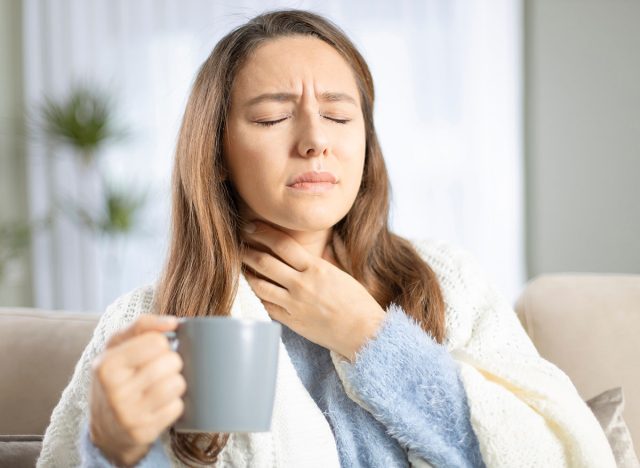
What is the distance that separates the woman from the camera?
4.02 feet

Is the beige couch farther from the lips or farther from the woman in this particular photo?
the lips

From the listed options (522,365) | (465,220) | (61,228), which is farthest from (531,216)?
(522,365)

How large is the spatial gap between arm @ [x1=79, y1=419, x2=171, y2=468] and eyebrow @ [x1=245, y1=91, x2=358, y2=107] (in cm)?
57

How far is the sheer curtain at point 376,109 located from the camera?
479cm

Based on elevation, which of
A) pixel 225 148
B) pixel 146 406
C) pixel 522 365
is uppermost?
pixel 225 148

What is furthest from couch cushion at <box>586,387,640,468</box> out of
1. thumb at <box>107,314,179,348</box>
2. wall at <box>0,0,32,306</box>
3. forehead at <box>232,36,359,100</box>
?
wall at <box>0,0,32,306</box>

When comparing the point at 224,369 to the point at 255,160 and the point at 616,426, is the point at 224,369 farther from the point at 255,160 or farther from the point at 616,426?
the point at 616,426

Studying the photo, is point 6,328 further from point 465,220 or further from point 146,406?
point 465,220

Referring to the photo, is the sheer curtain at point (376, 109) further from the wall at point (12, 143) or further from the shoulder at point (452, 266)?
the shoulder at point (452, 266)

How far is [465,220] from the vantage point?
15.9 feet

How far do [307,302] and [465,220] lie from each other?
365cm

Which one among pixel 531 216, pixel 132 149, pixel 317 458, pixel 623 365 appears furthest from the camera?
pixel 132 149

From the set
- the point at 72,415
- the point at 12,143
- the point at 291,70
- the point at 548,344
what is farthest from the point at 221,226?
the point at 12,143

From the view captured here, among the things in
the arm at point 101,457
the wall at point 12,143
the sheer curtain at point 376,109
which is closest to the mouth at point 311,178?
the arm at point 101,457
